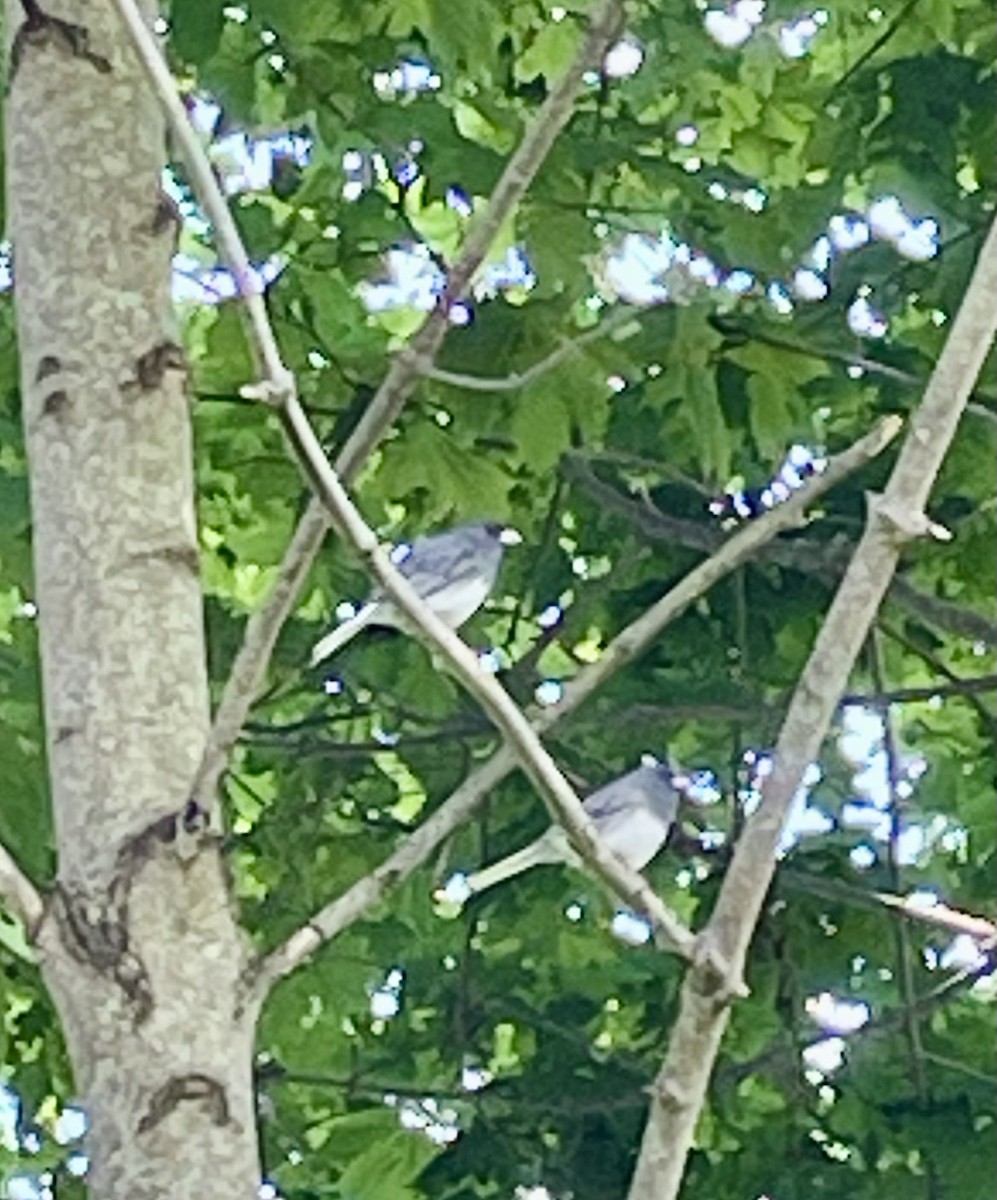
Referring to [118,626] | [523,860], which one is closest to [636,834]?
[523,860]

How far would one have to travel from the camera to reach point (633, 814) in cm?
354

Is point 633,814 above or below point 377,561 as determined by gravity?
above

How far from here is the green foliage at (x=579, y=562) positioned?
11.1 ft

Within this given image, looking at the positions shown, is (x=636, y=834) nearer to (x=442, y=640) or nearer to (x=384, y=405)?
(x=384, y=405)

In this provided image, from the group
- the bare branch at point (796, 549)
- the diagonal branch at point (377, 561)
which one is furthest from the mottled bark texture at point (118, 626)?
the bare branch at point (796, 549)

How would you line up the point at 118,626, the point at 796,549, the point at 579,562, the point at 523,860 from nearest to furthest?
the point at 118,626, the point at 523,860, the point at 796,549, the point at 579,562

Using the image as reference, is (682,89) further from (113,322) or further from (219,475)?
(113,322)

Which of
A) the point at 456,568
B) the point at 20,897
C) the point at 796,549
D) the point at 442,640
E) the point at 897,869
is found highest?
the point at 796,549

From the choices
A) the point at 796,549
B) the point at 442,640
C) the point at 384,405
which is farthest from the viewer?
the point at 796,549

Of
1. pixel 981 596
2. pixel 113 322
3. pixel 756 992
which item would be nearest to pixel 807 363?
pixel 981 596

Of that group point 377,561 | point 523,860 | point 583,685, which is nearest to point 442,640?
point 377,561

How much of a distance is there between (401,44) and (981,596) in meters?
1.18

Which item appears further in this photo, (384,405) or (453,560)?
(453,560)

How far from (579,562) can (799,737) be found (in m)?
2.05
